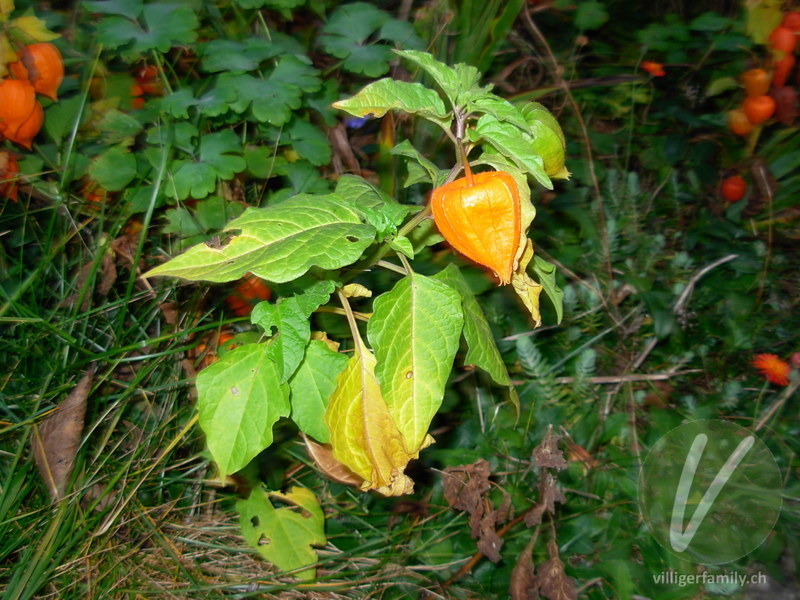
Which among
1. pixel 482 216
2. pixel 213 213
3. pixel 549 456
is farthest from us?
pixel 213 213

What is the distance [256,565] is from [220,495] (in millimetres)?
179

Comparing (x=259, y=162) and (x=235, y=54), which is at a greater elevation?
(x=235, y=54)

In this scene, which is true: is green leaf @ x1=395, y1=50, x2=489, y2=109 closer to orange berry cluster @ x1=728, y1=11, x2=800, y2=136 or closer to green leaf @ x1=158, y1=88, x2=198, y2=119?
green leaf @ x1=158, y1=88, x2=198, y2=119

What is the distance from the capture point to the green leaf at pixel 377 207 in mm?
781

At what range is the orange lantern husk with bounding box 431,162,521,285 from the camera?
0.64m

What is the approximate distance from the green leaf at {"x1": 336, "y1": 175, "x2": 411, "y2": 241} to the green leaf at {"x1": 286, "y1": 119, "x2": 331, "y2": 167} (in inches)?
22.4

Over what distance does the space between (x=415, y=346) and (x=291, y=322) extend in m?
0.21

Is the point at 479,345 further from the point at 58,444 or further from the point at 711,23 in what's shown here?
the point at 711,23

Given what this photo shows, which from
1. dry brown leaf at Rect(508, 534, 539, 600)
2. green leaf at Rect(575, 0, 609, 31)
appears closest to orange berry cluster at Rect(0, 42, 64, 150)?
dry brown leaf at Rect(508, 534, 539, 600)

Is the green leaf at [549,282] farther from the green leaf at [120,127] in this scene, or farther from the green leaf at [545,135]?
the green leaf at [120,127]

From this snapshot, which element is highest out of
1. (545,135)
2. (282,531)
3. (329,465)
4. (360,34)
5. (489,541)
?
(545,135)

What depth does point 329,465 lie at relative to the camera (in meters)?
1.12

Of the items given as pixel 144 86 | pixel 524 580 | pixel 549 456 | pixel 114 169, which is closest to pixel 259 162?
pixel 114 169

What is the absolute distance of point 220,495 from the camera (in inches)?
52.3
